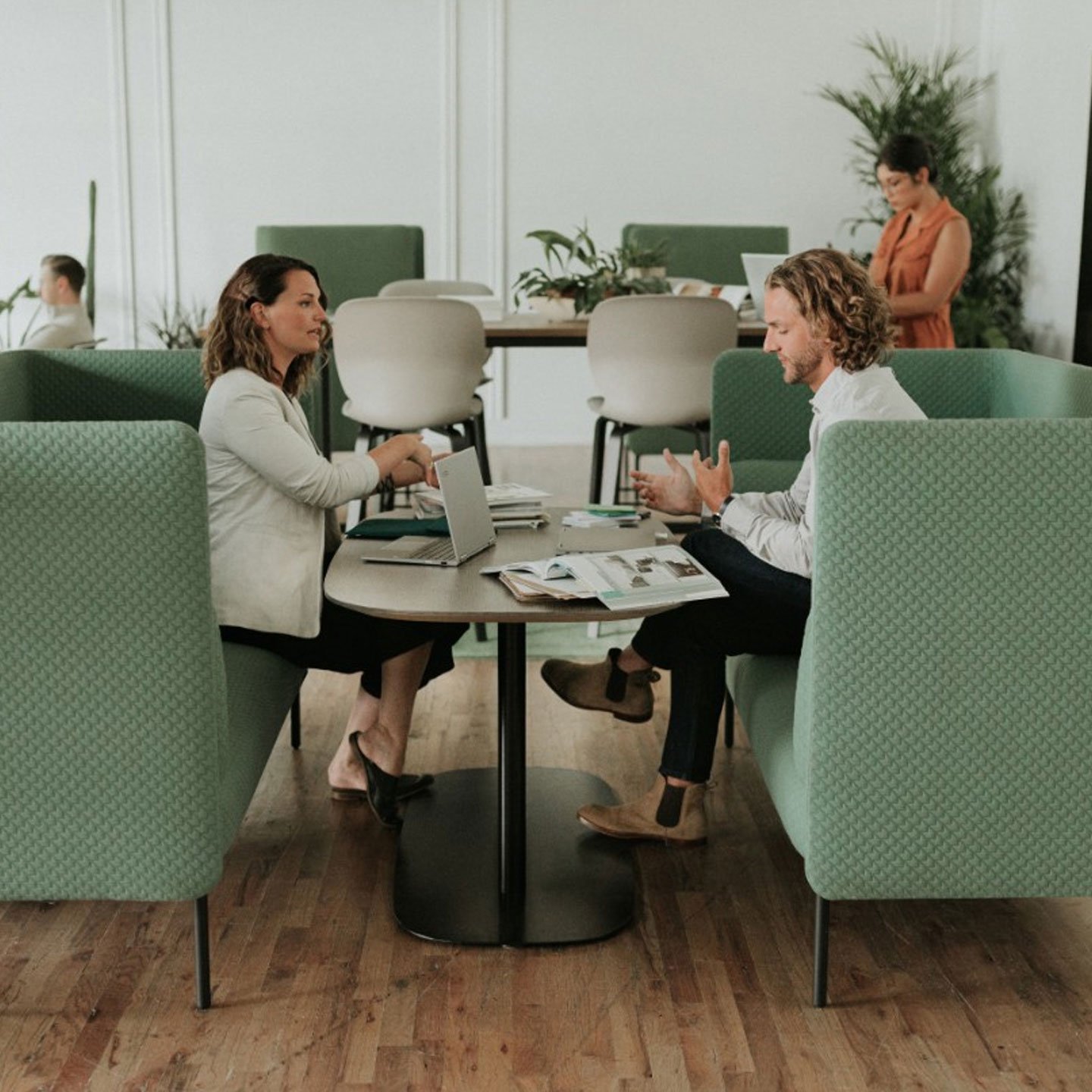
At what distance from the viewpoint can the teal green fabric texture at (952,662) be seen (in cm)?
193

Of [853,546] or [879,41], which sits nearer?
[853,546]

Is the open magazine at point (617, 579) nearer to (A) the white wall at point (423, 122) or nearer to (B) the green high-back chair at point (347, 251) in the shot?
(B) the green high-back chair at point (347, 251)

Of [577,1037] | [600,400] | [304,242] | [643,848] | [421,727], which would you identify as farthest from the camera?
[304,242]

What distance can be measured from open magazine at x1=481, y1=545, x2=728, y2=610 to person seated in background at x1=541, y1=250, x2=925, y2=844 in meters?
0.18

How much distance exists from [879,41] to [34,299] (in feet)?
14.4

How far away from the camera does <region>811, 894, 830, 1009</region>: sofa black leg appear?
2.19 metres

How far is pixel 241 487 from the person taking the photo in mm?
2572

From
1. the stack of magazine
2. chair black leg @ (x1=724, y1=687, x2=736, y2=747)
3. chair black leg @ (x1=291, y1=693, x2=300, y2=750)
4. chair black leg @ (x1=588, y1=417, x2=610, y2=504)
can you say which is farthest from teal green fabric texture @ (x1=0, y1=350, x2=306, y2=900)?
chair black leg @ (x1=588, y1=417, x2=610, y2=504)

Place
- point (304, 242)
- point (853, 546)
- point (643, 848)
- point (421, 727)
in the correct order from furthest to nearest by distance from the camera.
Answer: point (304, 242)
point (421, 727)
point (643, 848)
point (853, 546)

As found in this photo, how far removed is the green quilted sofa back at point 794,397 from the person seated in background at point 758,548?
0.84 metres

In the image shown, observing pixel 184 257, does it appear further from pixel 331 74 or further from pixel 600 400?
pixel 600 400

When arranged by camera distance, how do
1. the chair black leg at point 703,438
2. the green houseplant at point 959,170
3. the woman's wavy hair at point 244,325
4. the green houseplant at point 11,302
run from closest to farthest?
the woman's wavy hair at point 244,325
the chair black leg at point 703,438
the green houseplant at point 959,170
the green houseplant at point 11,302

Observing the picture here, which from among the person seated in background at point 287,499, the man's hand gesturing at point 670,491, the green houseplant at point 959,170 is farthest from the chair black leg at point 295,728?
the green houseplant at point 959,170

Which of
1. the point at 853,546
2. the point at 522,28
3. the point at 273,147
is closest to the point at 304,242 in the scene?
the point at 273,147
